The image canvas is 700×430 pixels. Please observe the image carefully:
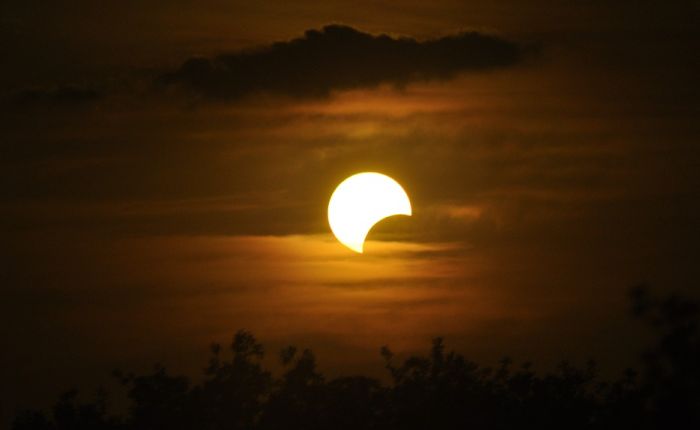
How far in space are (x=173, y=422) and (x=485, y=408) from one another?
390 inches

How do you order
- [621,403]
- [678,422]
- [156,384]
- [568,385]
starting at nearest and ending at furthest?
1. [678,422]
2. [621,403]
3. [568,385]
4. [156,384]

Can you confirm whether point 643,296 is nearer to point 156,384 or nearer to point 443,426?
point 443,426

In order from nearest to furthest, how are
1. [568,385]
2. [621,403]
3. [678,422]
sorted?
[678,422] < [621,403] < [568,385]

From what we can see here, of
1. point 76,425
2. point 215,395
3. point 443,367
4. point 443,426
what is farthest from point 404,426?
point 76,425

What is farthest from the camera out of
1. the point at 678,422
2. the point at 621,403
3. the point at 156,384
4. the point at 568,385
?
the point at 156,384

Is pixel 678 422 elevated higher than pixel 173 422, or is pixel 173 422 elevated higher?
pixel 173 422

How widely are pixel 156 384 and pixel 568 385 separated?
39.9 feet

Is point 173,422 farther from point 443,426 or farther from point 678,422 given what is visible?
point 678,422

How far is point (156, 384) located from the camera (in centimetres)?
4619

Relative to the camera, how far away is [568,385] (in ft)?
142

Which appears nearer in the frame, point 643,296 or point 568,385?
point 643,296

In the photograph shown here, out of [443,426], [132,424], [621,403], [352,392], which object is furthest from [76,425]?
[621,403]

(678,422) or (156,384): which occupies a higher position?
(156,384)

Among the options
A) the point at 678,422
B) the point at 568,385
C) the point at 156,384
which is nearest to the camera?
the point at 678,422
